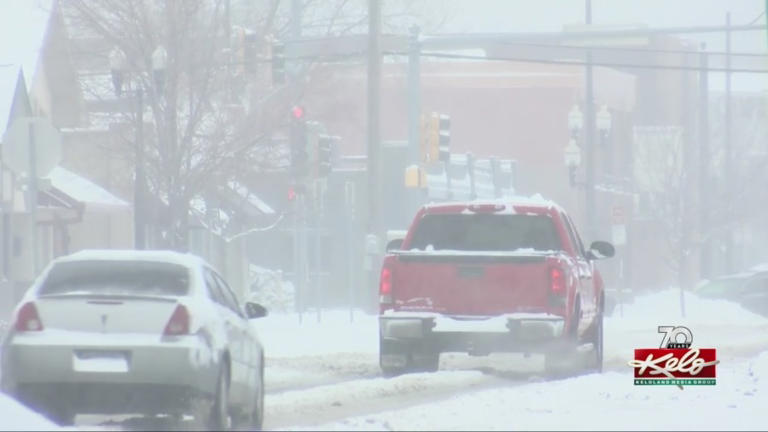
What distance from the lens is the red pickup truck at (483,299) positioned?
20.4m

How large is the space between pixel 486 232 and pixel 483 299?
1.41 metres

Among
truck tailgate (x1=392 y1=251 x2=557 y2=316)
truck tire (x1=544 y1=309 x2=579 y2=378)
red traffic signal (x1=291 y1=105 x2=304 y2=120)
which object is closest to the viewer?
truck tailgate (x1=392 y1=251 x2=557 y2=316)

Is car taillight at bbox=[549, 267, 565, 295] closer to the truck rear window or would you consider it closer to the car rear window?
the truck rear window

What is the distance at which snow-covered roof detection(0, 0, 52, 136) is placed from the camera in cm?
4559

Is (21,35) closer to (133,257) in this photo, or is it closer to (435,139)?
(435,139)

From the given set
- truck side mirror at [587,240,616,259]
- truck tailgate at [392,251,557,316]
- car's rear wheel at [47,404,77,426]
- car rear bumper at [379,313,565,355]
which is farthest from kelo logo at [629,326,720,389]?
car's rear wheel at [47,404,77,426]

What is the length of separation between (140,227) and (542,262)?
13.2 meters

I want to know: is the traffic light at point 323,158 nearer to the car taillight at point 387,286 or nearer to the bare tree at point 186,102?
the bare tree at point 186,102

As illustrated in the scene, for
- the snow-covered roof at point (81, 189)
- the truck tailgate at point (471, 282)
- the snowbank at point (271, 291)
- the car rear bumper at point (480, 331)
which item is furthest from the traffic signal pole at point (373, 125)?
the car rear bumper at point (480, 331)

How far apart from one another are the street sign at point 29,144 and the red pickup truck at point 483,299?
5191 mm

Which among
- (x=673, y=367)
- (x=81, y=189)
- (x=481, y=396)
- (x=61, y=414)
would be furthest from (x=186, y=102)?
(x=61, y=414)

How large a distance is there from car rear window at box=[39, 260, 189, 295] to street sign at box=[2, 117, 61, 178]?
30.4ft

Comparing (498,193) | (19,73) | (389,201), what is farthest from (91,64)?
(498,193)

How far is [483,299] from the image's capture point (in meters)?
20.6
